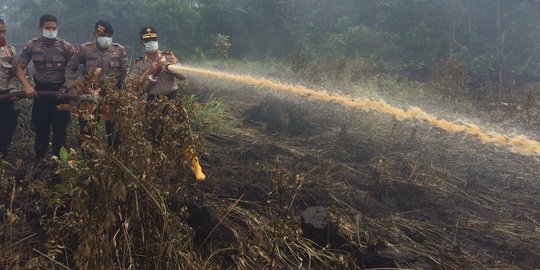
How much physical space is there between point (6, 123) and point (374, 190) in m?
4.08

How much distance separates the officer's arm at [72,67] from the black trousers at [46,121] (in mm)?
204

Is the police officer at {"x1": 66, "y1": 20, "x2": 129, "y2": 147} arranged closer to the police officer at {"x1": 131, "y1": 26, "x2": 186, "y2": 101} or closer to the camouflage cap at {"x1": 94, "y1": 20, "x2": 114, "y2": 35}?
the camouflage cap at {"x1": 94, "y1": 20, "x2": 114, "y2": 35}

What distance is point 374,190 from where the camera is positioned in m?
4.38

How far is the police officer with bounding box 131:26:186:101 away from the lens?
189 inches

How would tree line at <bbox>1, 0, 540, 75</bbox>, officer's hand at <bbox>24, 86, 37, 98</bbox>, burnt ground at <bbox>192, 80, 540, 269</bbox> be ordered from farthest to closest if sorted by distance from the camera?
tree line at <bbox>1, 0, 540, 75</bbox>
officer's hand at <bbox>24, 86, 37, 98</bbox>
burnt ground at <bbox>192, 80, 540, 269</bbox>

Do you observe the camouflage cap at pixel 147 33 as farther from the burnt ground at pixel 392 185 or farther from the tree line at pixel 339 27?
the tree line at pixel 339 27

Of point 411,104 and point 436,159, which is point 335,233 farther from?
point 411,104

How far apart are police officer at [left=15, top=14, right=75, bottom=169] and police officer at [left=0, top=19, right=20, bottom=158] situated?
0.09 m

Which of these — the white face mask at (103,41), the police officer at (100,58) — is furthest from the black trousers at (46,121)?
the white face mask at (103,41)

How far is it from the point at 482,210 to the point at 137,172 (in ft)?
11.4

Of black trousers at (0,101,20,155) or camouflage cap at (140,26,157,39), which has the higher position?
camouflage cap at (140,26,157,39)

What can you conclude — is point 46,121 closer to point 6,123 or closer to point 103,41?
point 6,123

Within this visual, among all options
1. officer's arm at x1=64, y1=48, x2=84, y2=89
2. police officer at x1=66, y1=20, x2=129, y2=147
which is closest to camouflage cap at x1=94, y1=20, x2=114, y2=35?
police officer at x1=66, y1=20, x2=129, y2=147

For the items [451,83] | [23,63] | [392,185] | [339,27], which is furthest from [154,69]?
[339,27]
